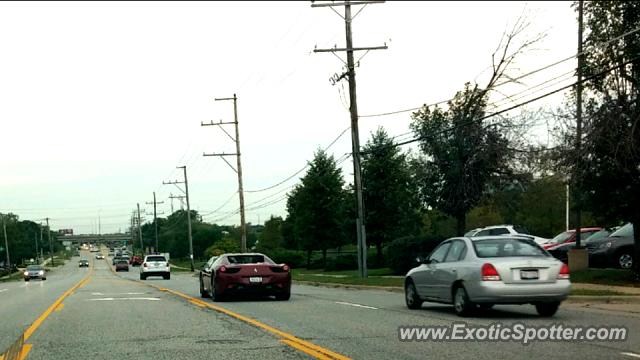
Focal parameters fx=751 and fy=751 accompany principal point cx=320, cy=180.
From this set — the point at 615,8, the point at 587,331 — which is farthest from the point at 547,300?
the point at 615,8

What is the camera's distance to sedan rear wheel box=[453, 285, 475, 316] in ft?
45.4

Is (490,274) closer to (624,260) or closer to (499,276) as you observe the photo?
(499,276)

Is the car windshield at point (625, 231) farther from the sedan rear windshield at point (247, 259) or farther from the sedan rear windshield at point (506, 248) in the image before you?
the sedan rear windshield at point (506, 248)

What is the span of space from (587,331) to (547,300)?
6.66 feet

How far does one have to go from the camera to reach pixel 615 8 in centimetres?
2212

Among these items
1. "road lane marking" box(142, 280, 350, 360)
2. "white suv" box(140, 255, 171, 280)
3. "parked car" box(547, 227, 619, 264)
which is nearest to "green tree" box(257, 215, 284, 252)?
"white suv" box(140, 255, 171, 280)

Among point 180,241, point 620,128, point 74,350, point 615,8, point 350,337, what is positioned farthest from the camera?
point 180,241

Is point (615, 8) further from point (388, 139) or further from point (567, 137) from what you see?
point (388, 139)

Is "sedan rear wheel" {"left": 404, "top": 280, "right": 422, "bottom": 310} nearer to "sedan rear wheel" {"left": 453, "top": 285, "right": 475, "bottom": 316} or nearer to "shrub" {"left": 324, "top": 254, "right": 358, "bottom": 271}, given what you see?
"sedan rear wheel" {"left": 453, "top": 285, "right": 475, "bottom": 316}

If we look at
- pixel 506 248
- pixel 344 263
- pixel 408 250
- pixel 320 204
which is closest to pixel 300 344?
pixel 506 248

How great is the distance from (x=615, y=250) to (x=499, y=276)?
14.7 metres

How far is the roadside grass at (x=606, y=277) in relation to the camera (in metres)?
21.0

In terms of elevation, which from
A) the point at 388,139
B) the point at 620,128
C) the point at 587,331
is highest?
the point at 388,139

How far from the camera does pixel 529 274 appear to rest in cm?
1359
